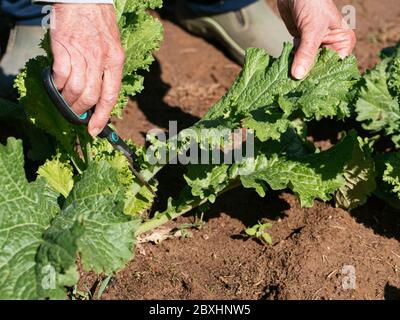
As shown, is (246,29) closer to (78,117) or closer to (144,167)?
(144,167)

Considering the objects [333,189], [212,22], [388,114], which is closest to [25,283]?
[333,189]

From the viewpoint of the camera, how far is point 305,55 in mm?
3234

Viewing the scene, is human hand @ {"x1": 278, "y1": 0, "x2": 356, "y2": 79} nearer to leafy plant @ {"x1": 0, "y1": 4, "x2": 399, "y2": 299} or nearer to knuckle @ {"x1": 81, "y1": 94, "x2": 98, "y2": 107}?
leafy plant @ {"x1": 0, "y1": 4, "x2": 399, "y2": 299}

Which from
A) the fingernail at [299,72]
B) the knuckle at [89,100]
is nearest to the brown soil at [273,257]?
the fingernail at [299,72]

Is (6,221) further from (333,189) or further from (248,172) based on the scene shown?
(333,189)

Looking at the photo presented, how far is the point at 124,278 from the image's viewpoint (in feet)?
10.8

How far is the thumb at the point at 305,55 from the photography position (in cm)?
323

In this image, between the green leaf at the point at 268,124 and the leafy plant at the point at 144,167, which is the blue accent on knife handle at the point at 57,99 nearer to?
the leafy plant at the point at 144,167

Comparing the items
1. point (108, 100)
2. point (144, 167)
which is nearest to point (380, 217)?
point (144, 167)

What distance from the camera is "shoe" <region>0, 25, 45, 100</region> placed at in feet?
14.7

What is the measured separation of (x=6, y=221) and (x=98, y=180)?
0.39 meters

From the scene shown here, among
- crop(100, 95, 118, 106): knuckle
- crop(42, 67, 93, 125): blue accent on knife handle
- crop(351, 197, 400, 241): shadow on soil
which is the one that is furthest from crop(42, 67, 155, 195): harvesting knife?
crop(351, 197, 400, 241): shadow on soil

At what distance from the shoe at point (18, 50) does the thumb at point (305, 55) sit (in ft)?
6.13

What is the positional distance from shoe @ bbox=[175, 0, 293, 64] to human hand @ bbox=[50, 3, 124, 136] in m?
2.20
